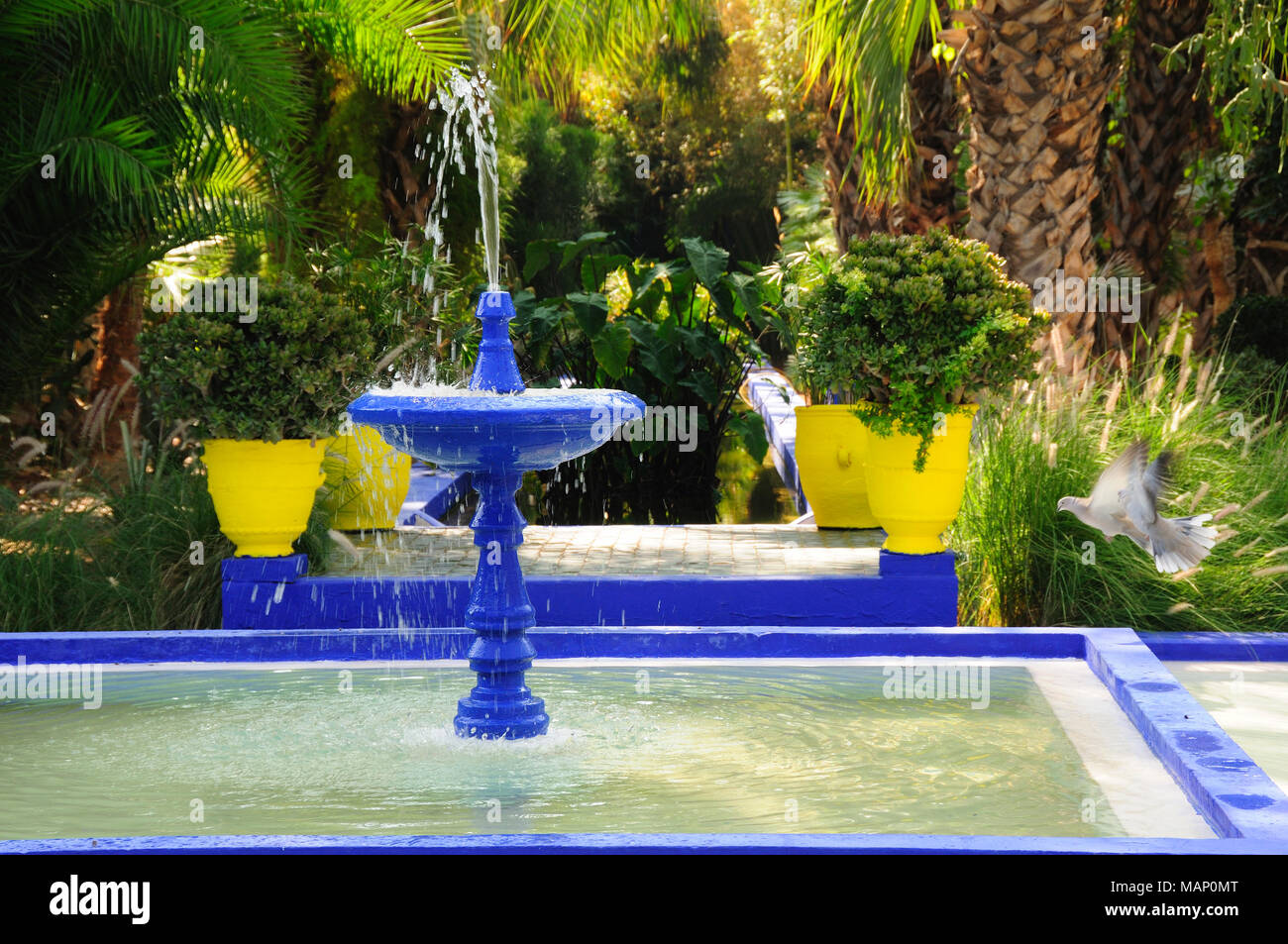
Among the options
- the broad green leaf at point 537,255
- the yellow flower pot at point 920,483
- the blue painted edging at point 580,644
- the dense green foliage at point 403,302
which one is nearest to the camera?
the blue painted edging at point 580,644

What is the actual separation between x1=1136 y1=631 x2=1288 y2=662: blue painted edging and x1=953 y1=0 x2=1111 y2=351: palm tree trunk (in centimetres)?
292

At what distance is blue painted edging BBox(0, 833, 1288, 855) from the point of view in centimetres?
375

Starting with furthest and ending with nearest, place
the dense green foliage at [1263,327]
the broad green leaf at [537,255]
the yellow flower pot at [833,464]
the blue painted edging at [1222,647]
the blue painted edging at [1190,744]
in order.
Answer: the dense green foliage at [1263,327] → the broad green leaf at [537,255] → the yellow flower pot at [833,464] → the blue painted edging at [1222,647] → the blue painted edging at [1190,744]

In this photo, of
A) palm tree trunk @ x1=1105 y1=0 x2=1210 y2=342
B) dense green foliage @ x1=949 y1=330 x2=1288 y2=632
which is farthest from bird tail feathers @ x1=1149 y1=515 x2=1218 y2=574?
palm tree trunk @ x1=1105 y1=0 x2=1210 y2=342

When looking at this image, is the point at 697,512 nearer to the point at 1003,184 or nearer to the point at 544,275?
the point at 1003,184

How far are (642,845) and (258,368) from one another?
4247 millimetres

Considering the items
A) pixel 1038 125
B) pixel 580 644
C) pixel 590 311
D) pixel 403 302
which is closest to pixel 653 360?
pixel 590 311

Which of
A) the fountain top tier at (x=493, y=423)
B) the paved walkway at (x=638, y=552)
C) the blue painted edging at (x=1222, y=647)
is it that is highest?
the fountain top tier at (x=493, y=423)

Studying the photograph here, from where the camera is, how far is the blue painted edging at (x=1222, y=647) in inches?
278

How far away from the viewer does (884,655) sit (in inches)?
264

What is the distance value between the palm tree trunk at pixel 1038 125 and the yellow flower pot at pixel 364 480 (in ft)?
14.0

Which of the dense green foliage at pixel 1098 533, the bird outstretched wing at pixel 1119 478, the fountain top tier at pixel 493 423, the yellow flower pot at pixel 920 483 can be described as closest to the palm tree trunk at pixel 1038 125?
the dense green foliage at pixel 1098 533

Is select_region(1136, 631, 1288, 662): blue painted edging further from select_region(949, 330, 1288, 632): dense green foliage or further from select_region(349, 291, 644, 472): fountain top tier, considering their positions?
select_region(349, 291, 644, 472): fountain top tier

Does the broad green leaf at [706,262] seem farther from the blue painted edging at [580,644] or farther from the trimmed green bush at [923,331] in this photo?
the blue painted edging at [580,644]
